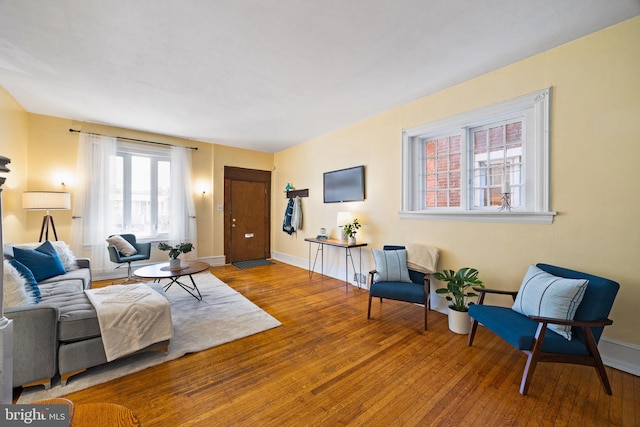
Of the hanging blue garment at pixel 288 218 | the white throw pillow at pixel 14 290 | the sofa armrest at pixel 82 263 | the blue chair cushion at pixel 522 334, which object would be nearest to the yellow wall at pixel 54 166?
the sofa armrest at pixel 82 263

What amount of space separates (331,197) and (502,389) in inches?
141

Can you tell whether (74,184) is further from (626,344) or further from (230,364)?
(626,344)

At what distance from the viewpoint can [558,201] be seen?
7.93 feet

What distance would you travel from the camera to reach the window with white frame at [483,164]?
2533 millimetres

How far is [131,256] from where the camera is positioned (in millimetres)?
4273

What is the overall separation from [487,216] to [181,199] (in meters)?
5.32

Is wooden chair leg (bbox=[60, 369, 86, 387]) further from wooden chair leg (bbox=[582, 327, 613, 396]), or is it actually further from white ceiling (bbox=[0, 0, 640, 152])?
wooden chair leg (bbox=[582, 327, 613, 396])

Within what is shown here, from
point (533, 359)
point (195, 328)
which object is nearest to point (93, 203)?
point (195, 328)

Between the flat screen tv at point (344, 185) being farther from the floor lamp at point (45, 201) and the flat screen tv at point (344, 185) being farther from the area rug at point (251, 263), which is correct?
the floor lamp at point (45, 201)

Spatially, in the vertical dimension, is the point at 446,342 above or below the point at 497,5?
below

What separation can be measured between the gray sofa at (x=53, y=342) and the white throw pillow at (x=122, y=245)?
2.38 metres

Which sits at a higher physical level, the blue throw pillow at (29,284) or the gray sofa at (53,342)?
the blue throw pillow at (29,284)

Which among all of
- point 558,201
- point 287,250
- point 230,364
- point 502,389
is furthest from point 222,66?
point 287,250

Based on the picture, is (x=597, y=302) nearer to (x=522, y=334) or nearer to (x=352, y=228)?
(x=522, y=334)
